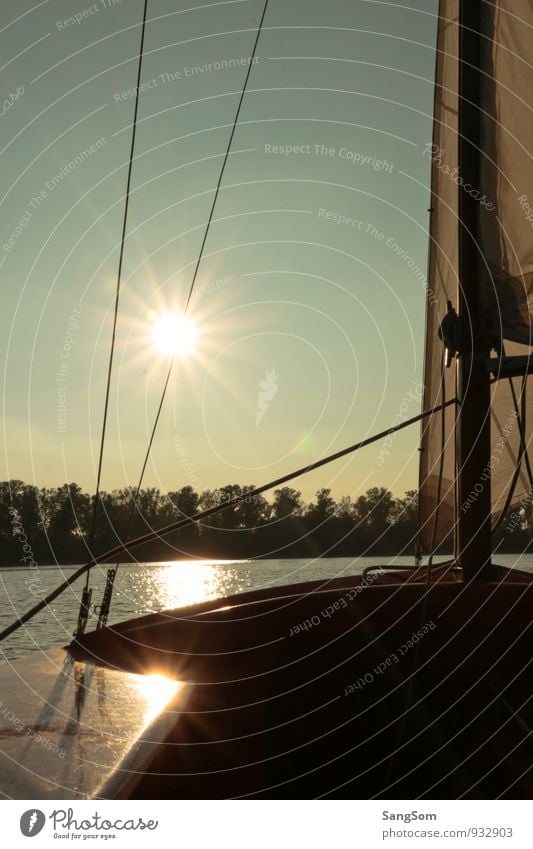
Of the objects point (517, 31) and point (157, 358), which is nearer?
point (517, 31)

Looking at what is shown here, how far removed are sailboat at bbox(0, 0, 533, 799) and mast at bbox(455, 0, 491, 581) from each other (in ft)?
0.05

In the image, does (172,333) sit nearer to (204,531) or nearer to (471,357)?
(471,357)

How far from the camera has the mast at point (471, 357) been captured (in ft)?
19.7

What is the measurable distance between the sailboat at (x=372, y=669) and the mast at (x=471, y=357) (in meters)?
0.02

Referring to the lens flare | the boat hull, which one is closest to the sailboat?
the boat hull

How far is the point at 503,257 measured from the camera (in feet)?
22.3

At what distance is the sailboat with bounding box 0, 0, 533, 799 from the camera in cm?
440

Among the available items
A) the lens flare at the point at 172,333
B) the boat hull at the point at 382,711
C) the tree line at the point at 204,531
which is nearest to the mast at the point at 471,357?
the boat hull at the point at 382,711

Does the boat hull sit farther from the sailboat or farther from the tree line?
the tree line

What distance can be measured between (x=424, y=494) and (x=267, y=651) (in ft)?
18.4

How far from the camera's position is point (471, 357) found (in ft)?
20.6

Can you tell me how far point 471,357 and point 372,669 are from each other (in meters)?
2.60

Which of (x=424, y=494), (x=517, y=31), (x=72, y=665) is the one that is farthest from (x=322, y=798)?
(x=424, y=494)
